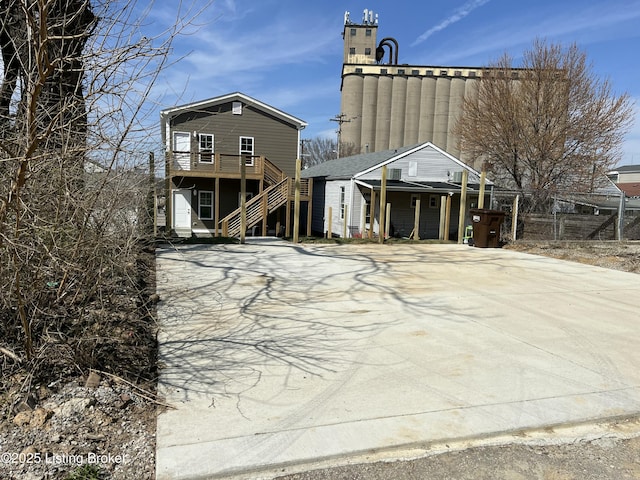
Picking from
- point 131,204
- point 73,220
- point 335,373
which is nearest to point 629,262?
point 335,373

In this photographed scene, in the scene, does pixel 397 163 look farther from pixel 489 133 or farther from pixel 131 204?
pixel 131 204

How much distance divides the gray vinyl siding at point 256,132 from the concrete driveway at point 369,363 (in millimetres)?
14580

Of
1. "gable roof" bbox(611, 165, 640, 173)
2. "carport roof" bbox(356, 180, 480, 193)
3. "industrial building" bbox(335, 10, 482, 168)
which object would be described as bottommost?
"carport roof" bbox(356, 180, 480, 193)

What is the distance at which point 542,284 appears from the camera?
8555 mm

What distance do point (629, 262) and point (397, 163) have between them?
13121 mm

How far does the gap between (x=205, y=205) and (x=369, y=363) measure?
65.4ft

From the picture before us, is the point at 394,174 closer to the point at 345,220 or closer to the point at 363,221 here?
the point at 363,221

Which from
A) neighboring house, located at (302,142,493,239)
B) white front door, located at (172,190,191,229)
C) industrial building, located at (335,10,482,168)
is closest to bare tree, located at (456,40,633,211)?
neighboring house, located at (302,142,493,239)

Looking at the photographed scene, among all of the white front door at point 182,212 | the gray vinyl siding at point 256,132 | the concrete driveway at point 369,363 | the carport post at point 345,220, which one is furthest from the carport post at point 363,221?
the concrete driveway at point 369,363

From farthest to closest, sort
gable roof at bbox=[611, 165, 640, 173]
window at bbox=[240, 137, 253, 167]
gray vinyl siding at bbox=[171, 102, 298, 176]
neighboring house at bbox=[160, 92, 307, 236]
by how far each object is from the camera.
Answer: gable roof at bbox=[611, 165, 640, 173] → window at bbox=[240, 137, 253, 167] → gray vinyl siding at bbox=[171, 102, 298, 176] → neighboring house at bbox=[160, 92, 307, 236]

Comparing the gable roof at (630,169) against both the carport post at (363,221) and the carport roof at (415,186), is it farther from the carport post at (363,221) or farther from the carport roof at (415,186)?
the carport post at (363,221)

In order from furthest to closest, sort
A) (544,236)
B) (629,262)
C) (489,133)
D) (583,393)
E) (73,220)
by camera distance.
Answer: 1. (489,133)
2. (544,236)
3. (629,262)
4. (583,393)
5. (73,220)

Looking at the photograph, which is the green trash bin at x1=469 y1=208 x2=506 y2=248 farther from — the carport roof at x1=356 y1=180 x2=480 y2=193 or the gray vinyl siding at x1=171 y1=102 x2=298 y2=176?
the gray vinyl siding at x1=171 y1=102 x2=298 y2=176

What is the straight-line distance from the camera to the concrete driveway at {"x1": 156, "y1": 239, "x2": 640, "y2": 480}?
2.94 meters
